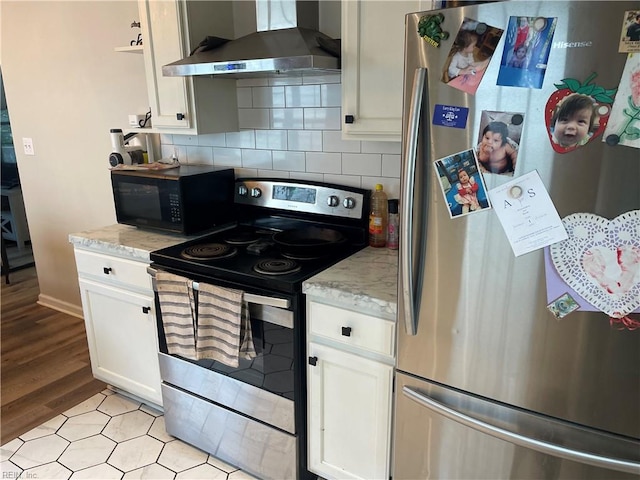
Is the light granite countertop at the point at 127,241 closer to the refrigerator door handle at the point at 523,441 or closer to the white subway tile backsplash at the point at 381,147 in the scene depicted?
the white subway tile backsplash at the point at 381,147

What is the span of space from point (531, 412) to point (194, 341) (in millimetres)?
1234

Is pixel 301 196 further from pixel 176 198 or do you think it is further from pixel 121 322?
pixel 121 322

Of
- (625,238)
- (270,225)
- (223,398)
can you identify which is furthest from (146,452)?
(625,238)

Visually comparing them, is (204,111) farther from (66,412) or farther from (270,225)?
(66,412)

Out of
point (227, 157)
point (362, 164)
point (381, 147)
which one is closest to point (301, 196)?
point (362, 164)

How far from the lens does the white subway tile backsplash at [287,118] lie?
2287mm

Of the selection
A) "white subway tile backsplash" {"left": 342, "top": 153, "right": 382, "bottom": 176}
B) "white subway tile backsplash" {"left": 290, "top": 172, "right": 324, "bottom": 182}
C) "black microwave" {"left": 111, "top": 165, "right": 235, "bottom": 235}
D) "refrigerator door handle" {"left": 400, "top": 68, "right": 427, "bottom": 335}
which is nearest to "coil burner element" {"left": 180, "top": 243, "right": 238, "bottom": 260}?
"black microwave" {"left": 111, "top": 165, "right": 235, "bottom": 235}

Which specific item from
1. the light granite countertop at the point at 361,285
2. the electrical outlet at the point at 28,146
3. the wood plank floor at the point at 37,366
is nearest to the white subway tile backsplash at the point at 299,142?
the light granite countertop at the point at 361,285

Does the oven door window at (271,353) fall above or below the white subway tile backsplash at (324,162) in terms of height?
below

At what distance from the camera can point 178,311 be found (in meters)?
1.93

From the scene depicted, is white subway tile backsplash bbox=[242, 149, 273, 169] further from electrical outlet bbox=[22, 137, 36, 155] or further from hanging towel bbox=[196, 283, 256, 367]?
electrical outlet bbox=[22, 137, 36, 155]

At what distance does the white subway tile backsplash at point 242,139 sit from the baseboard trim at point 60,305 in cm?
190

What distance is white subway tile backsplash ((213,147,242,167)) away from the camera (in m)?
2.55

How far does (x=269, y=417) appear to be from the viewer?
189cm
